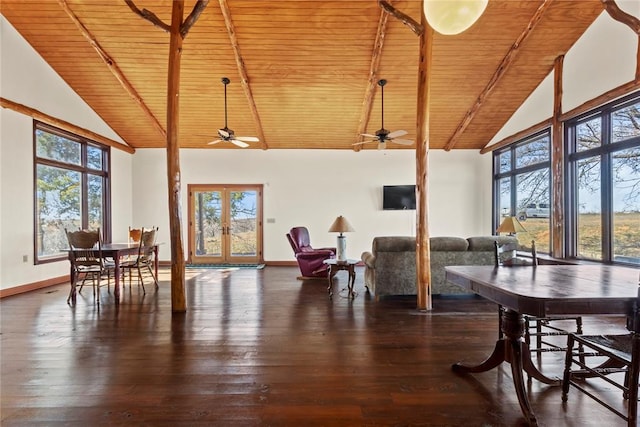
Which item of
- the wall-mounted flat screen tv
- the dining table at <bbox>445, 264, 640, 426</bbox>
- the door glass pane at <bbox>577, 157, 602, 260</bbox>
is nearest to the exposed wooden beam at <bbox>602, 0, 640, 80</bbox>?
the door glass pane at <bbox>577, 157, 602, 260</bbox>

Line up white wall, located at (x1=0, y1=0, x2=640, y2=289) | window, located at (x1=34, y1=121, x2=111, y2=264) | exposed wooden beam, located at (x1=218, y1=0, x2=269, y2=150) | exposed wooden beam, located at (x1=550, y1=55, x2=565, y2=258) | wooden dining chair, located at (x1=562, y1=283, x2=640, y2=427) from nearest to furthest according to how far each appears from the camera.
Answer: wooden dining chair, located at (x1=562, y1=283, x2=640, y2=427), exposed wooden beam, located at (x1=218, y1=0, x2=269, y2=150), exposed wooden beam, located at (x1=550, y1=55, x2=565, y2=258), window, located at (x1=34, y1=121, x2=111, y2=264), white wall, located at (x1=0, y1=0, x2=640, y2=289)

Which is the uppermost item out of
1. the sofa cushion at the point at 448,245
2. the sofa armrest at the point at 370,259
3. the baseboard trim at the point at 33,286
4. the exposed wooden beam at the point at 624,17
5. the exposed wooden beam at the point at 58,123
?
the exposed wooden beam at the point at 624,17

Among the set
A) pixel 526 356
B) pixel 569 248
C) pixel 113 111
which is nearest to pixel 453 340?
pixel 526 356

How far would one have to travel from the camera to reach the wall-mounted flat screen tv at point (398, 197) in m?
8.02

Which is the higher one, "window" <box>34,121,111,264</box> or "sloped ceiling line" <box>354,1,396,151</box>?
"sloped ceiling line" <box>354,1,396,151</box>

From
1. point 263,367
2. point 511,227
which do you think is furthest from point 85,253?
point 511,227

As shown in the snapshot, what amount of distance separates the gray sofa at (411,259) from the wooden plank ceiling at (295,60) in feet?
10.8

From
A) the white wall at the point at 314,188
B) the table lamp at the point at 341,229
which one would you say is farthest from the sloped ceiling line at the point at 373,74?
the table lamp at the point at 341,229

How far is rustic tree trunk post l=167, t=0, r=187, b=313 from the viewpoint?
154 inches

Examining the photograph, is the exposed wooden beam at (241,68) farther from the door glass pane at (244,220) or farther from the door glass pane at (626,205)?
the door glass pane at (626,205)

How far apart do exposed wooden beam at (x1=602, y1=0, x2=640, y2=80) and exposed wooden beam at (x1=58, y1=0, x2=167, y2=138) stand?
760 centimetres

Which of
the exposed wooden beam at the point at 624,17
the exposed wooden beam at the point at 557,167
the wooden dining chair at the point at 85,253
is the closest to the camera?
the exposed wooden beam at the point at 624,17

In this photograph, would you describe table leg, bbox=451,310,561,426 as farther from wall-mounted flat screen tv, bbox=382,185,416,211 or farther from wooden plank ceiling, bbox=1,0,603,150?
wall-mounted flat screen tv, bbox=382,185,416,211

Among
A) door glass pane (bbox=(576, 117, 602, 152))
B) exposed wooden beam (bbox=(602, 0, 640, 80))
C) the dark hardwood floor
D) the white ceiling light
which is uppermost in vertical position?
exposed wooden beam (bbox=(602, 0, 640, 80))
